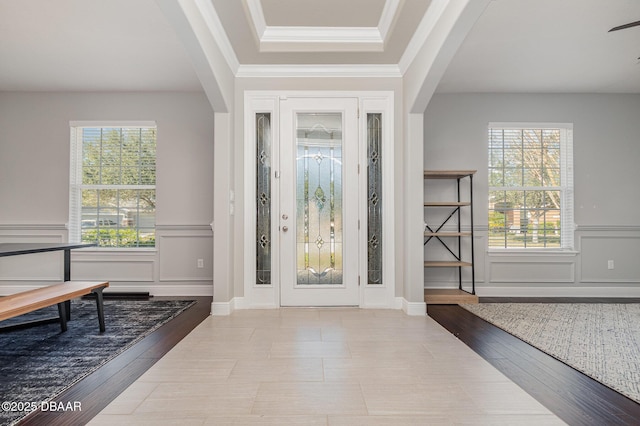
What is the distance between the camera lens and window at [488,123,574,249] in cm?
464

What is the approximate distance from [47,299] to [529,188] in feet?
17.4

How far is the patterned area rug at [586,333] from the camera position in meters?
2.20

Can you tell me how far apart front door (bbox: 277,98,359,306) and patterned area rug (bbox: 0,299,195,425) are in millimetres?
1400

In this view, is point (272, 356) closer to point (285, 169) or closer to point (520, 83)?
point (285, 169)

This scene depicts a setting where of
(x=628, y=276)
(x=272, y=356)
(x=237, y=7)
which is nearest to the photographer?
(x=272, y=356)

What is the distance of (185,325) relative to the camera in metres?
3.19

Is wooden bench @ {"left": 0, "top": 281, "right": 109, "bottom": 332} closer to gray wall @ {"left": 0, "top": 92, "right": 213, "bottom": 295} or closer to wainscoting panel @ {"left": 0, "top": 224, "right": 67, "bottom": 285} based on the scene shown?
gray wall @ {"left": 0, "top": 92, "right": 213, "bottom": 295}

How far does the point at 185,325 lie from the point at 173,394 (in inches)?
54.3

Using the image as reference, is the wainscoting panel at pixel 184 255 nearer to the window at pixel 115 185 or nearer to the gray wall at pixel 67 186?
the gray wall at pixel 67 186

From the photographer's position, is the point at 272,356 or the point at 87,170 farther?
the point at 87,170

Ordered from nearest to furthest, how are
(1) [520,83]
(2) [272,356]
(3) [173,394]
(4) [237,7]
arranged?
(3) [173,394] < (2) [272,356] < (4) [237,7] < (1) [520,83]

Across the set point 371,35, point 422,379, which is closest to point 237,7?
point 371,35

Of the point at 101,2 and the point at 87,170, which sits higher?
the point at 101,2

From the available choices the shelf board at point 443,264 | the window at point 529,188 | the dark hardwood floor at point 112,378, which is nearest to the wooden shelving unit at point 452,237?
the shelf board at point 443,264
